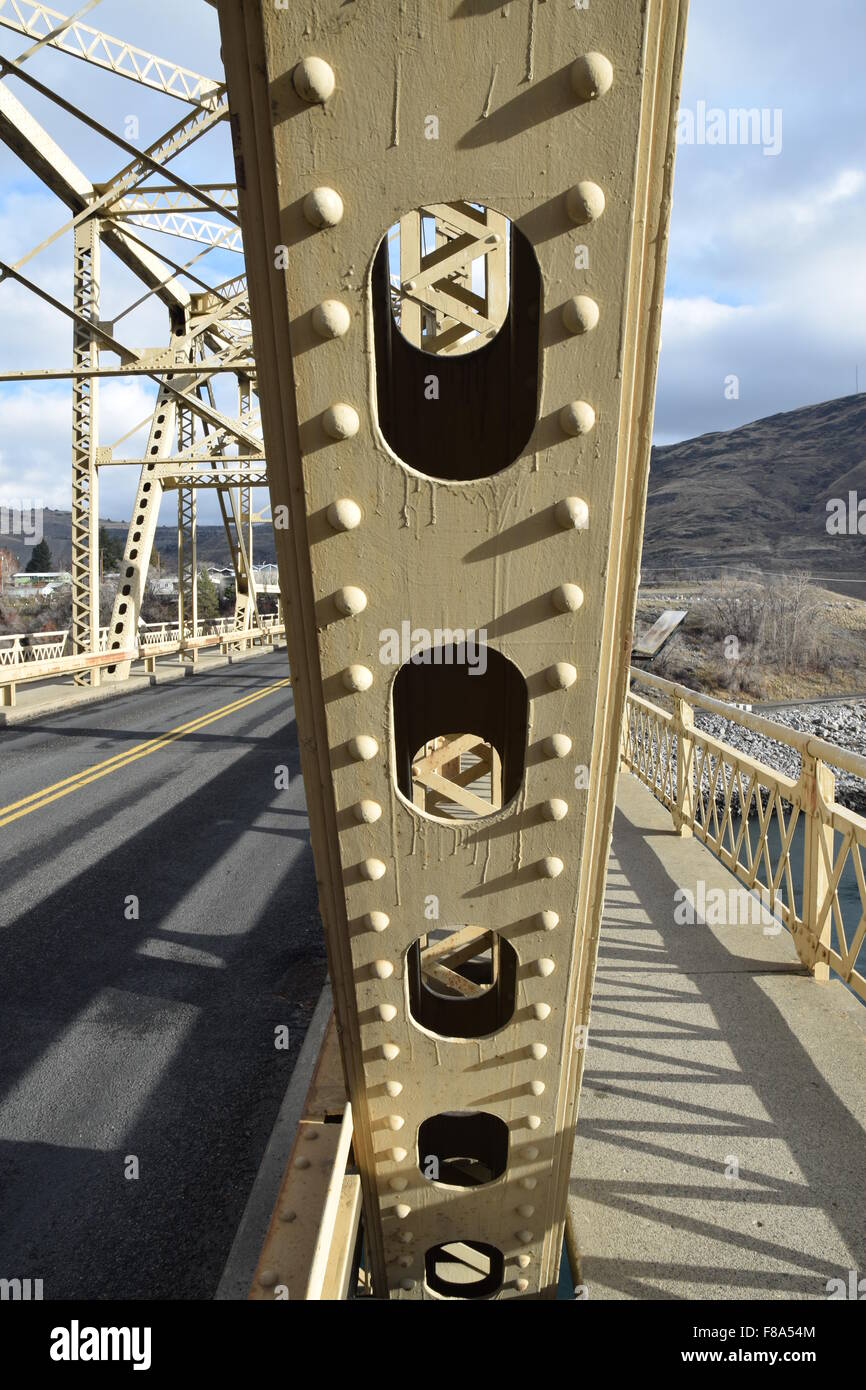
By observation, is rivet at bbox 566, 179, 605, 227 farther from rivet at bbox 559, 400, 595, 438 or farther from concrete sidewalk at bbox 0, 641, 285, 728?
concrete sidewalk at bbox 0, 641, 285, 728

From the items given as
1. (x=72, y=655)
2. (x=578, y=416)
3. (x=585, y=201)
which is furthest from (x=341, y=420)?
(x=72, y=655)

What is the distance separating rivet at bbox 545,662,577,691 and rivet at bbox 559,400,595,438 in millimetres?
529

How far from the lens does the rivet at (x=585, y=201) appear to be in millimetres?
1520

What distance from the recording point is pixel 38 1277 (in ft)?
9.68

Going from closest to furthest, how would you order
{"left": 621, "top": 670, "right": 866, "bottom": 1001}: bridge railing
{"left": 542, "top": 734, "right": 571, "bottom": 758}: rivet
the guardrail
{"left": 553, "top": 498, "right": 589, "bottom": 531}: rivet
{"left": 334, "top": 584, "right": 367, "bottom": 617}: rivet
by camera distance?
{"left": 553, "top": 498, "right": 589, "bottom": 531}: rivet
{"left": 334, "top": 584, "right": 367, "bottom": 617}: rivet
{"left": 542, "top": 734, "right": 571, "bottom": 758}: rivet
{"left": 621, "top": 670, "right": 866, "bottom": 1001}: bridge railing
the guardrail

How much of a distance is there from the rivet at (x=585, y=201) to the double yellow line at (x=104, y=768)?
449 cm

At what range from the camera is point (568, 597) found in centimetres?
181

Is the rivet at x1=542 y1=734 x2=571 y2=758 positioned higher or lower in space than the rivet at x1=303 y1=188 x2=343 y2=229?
lower

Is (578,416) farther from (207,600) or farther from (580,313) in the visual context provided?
(207,600)

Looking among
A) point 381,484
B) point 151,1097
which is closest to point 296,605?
point 381,484

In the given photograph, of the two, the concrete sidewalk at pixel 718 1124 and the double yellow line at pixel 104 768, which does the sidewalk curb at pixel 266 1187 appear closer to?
the concrete sidewalk at pixel 718 1124

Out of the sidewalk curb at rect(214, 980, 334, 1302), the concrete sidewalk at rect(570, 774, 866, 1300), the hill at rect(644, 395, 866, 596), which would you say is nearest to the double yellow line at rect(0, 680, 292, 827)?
the sidewalk curb at rect(214, 980, 334, 1302)

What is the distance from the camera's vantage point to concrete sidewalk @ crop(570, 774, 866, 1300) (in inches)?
113

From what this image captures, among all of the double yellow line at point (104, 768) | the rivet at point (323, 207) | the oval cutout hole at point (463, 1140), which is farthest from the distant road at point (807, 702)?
the rivet at point (323, 207)
